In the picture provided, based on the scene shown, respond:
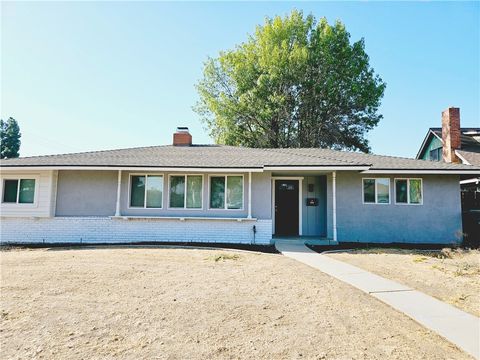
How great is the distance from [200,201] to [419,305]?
8381 millimetres

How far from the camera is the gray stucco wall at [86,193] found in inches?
467

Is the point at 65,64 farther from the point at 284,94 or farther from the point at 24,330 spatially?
the point at 284,94

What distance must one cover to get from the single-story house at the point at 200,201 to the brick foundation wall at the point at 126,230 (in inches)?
1.5

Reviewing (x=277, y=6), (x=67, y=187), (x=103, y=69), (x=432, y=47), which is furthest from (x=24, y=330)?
(x=277, y=6)

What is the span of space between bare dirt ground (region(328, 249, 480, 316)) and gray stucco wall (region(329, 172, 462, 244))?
1837 millimetres

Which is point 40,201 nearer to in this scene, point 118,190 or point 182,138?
point 118,190

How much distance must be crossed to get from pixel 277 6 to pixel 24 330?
2968 centimetres

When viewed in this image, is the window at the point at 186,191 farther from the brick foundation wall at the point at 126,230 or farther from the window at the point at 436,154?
the window at the point at 436,154

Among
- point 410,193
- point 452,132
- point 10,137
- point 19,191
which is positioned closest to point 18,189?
point 19,191

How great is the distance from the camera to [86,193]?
39.2ft

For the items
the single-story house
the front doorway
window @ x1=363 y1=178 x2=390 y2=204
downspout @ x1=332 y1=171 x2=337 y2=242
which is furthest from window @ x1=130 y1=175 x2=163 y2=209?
window @ x1=363 y1=178 x2=390 y2=204

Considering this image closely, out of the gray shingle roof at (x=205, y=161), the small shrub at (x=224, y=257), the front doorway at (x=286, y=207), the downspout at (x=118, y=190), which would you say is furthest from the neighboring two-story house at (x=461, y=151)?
the downspout at (x=118, y=190)

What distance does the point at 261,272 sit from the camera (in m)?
6.89

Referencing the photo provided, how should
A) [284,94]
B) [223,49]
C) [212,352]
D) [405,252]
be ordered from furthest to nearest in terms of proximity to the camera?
[223,49] < [284,94] < [405,252] < [212,352]
